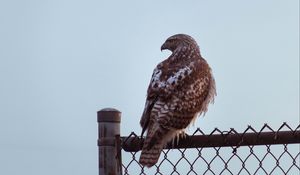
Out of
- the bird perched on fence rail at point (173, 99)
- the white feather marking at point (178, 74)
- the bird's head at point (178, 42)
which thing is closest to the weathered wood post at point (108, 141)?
the bird perched on fence rail at point (173, 99)

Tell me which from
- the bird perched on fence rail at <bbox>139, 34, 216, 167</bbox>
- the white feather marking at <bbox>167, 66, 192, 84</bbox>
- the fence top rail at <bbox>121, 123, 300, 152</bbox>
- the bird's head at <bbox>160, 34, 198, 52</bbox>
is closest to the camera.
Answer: the fence top rail at <bbox>121, 123, 300, 152</bbox>

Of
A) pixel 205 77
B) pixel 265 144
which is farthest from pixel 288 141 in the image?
pixel 205 77

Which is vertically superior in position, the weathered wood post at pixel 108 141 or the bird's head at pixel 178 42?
the bird's head at pixel 178 42

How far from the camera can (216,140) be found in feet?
11.4

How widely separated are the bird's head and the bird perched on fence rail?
0.47 metres

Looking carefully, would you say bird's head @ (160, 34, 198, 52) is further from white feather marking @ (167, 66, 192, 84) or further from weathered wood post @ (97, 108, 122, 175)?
weathered wood post @ (97, 108, 122, 175)

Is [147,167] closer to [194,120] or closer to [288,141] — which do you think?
[288,141]

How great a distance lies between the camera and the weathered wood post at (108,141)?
3.51 meters

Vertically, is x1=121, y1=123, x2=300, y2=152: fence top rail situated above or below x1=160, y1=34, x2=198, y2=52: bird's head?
below

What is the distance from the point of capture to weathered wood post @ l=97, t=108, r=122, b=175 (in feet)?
11.5

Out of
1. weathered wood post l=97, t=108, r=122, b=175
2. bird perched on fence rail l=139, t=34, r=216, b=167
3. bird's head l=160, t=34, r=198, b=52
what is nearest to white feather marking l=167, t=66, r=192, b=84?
bird perched on fence rail l=139, t=34, r=216, b=167

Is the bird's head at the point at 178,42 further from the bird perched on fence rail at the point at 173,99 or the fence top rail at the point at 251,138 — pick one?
the fence top rail at the point at 251,138

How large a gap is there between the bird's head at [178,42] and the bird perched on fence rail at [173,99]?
0.47m

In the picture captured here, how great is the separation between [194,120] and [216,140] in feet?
6.78
